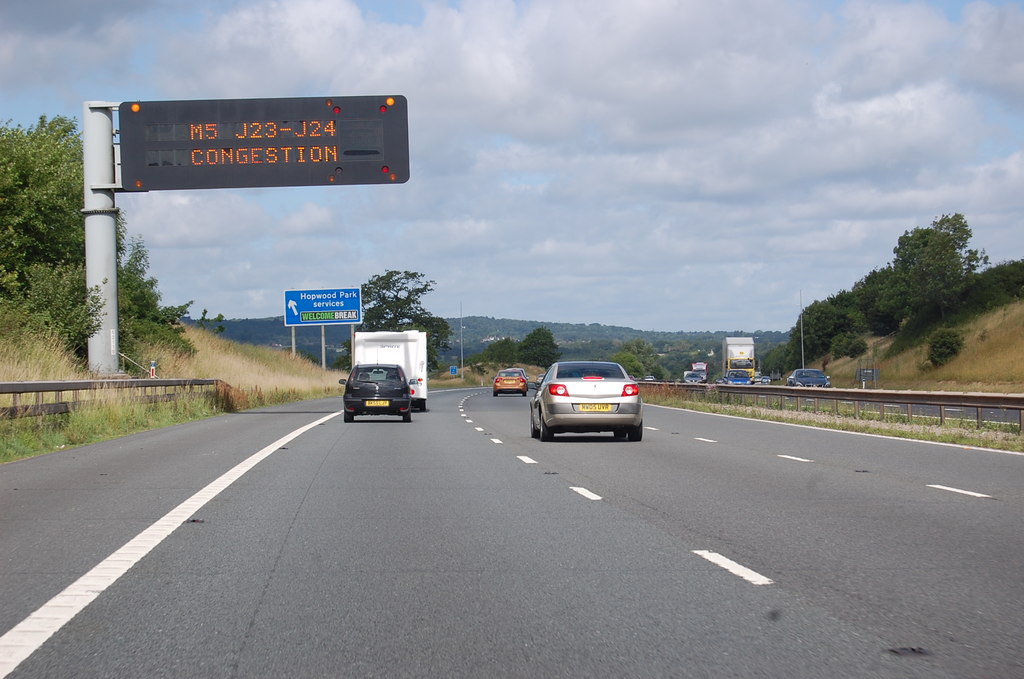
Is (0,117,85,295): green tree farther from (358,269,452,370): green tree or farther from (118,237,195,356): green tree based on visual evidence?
(358,269,452,370): green tree

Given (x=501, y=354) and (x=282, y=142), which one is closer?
(x=282, y=142)

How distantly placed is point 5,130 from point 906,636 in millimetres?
42114

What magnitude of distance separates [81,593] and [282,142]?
23188mm

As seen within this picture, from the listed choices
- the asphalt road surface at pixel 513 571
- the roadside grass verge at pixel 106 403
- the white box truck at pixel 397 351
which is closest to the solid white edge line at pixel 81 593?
the asphalt road surface at pixel 513 571

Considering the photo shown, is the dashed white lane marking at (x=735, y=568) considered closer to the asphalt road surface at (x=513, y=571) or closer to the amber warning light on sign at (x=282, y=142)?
the asphalt road surface at (x=513, y=571)

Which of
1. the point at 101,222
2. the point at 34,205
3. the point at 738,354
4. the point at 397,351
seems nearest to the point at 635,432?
the point at 101,222

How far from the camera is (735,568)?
758 cm

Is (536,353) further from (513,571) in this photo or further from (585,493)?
(513,571)

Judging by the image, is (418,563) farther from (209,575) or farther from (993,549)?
(993,549)

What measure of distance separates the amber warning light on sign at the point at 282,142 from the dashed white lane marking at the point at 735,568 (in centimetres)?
2194

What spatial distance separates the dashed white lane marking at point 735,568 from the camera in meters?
7.16

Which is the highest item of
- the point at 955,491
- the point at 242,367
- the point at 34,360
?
the point at 242,367

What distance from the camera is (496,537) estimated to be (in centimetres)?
902

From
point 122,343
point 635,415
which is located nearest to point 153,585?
point 635,415
